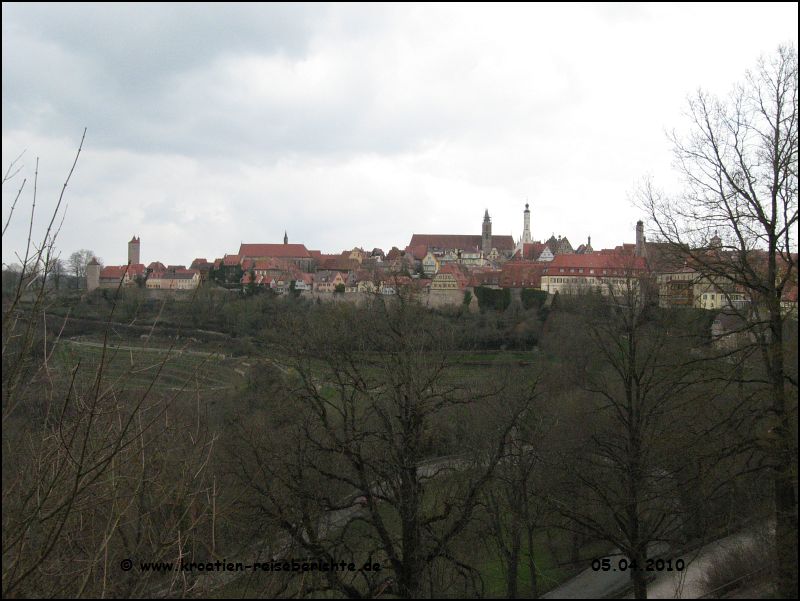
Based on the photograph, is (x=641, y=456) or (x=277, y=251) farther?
(x=277, y=251)

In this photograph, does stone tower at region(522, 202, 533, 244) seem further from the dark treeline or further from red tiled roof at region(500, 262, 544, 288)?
the dark treeline

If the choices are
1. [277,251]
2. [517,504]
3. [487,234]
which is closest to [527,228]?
[487,234]

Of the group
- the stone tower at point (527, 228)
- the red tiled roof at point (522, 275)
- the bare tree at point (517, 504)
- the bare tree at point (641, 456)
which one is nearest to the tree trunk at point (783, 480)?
the bare tree at point (641, 456)

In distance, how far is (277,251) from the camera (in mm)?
86375

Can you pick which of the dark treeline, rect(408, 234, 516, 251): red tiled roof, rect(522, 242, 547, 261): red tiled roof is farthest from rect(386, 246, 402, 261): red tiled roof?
the dark treeline

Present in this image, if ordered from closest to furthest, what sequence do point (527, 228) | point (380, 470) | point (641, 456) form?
point (380, 470) → point (641, 456) → point (527, 228)

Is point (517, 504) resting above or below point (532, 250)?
below

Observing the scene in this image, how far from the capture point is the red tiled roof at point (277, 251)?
281 feet

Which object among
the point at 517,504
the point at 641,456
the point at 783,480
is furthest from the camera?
the point at 517,504

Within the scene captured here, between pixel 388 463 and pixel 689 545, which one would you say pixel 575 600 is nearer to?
pixel 689 545

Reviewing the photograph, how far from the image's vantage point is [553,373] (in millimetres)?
25078

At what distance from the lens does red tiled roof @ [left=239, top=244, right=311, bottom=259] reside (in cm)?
8575

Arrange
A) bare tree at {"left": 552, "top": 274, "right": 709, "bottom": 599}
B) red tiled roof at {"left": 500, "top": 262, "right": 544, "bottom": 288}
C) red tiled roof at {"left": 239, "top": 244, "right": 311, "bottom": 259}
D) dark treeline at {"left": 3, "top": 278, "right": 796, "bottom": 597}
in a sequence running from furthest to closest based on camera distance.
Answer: red tiled roof at {"left": 239, "top": 244, "right": 311, "bottom": 259}
red tiled roof at {"left": 500, "top": 262, "right": 544, "bottom": 288}
bare tree at {"left": 552, "top": 274, "right": 709, "bottom": 599}
dark treeline at {"left": 3, "top": 278, "right": 796, "bottom": 597}

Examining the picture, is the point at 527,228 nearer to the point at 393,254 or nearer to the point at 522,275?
the point at 393,254
